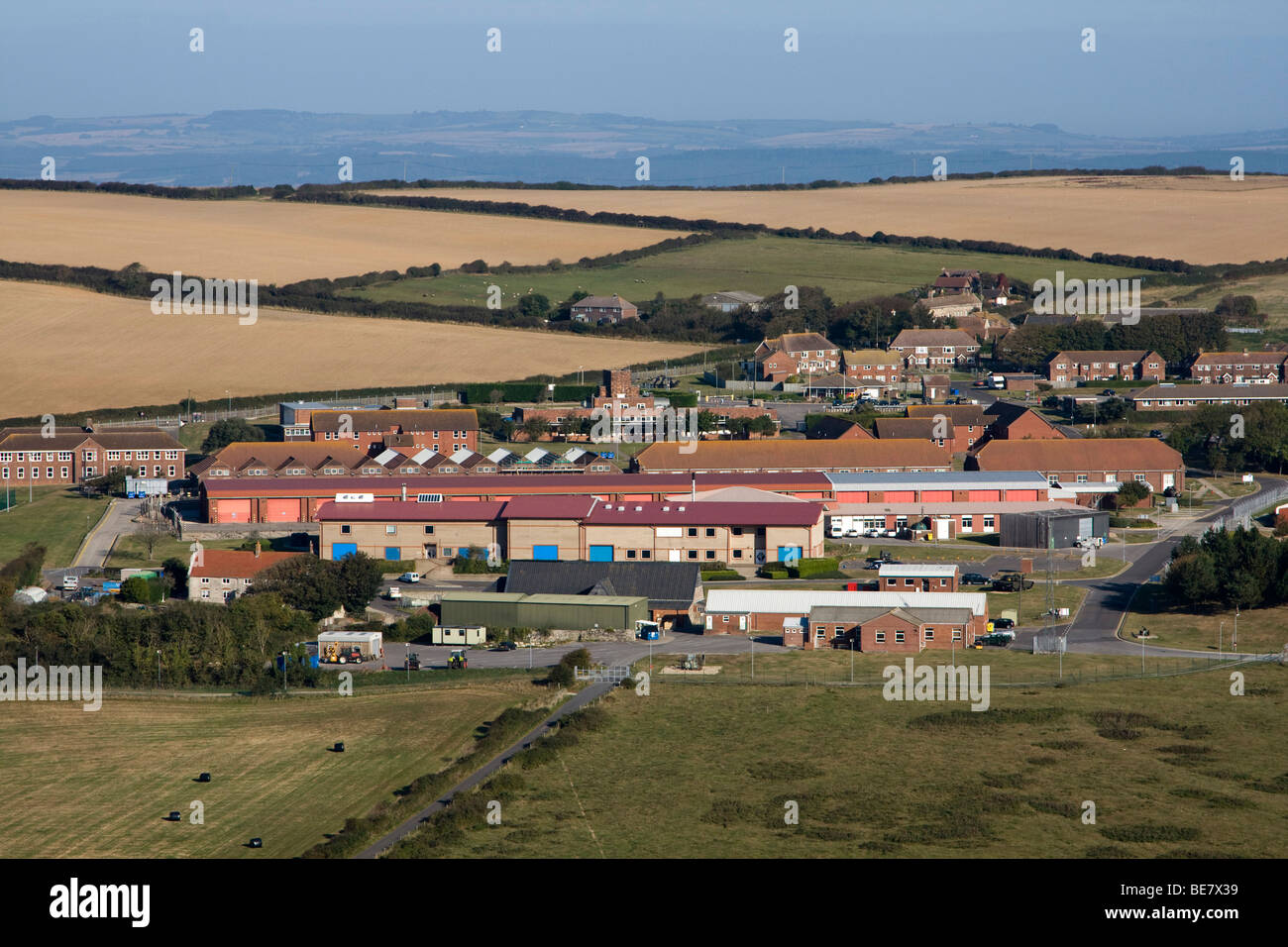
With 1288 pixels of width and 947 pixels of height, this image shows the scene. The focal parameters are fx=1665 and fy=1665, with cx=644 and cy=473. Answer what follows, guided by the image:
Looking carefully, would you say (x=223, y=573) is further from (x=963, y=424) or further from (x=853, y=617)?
(x=963, y=424)

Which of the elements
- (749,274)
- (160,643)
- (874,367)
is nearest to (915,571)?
(160,643)

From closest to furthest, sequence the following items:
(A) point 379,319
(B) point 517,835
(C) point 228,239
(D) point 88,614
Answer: (B) point 517,835 → (D) point 88,614 → (A) point 379,319 → (C) point 228,239

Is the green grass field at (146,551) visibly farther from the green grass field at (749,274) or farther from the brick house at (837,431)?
the green grass field at (749,274)

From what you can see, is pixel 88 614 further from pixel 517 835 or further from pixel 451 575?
pixel 517 835

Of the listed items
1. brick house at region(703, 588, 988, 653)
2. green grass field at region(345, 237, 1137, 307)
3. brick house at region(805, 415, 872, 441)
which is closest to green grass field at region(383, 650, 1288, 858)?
brick house at region(703, 588, 988, 653)

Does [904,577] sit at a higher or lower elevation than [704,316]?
lower
